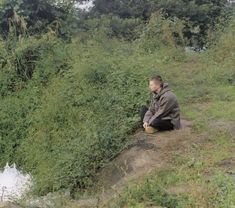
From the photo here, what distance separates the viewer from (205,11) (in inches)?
671

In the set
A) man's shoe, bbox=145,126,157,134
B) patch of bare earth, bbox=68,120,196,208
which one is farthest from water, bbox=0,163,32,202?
man's shoe, bbox=145,126,157,134

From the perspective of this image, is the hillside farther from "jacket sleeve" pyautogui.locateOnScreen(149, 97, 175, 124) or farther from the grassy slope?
"jacket sleeve" pyautogui.locateOnScreen(149, 97, 175, 124)

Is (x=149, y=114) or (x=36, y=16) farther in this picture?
(x=36, y=16)

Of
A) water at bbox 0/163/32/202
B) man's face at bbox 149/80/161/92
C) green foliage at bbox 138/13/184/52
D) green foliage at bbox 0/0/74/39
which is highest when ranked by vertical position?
green foliage at bbox 0/0/74/39

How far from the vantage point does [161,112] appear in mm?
8336

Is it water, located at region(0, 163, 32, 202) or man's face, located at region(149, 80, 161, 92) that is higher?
man's face, located at region(149, 80, 161, 92)

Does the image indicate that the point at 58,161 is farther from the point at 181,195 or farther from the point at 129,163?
the point at 181,195

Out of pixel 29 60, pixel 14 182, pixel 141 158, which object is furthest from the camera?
pixel 29 60

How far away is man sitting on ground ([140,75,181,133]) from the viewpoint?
8.34 metres

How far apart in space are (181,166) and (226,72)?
5.79 meters

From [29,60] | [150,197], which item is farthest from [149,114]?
[29,60]

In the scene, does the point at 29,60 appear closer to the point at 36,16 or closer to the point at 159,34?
the point at 36,16

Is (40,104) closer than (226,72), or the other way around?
(40,104)

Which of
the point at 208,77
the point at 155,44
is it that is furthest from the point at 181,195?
the point at 155,44
